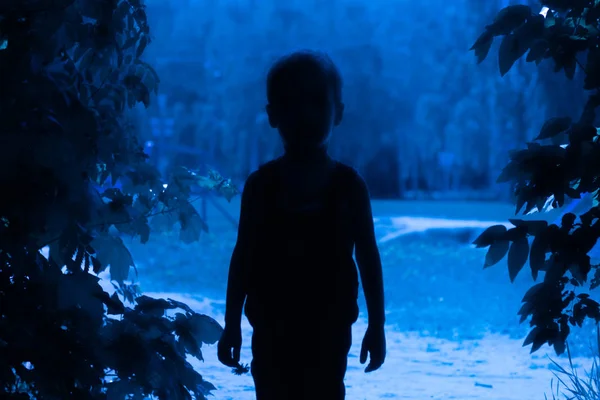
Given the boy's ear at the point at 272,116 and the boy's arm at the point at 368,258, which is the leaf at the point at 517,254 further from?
the boy's ear at the point at 272,116

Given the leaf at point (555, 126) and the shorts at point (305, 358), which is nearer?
the leaf at point (555, 126)

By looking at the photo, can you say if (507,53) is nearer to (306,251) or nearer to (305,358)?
(306,251)

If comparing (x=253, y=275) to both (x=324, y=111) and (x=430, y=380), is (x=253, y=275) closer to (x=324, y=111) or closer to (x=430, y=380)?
(x=324, y=111)

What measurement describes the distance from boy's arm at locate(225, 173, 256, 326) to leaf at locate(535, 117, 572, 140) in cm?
54

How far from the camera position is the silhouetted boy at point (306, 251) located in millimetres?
1303

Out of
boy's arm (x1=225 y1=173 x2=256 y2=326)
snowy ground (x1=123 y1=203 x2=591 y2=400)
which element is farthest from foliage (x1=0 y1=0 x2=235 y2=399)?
snowy ground (x1=123 y1=203 x2=591 y2=400)

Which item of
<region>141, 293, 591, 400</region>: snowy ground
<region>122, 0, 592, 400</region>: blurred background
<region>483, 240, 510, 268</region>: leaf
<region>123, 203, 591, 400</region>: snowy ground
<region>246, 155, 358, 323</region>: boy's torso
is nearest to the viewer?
<region>483, 240, 510, 268</region>: leaf

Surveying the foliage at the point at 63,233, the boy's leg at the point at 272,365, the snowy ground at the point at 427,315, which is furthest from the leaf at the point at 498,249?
the snowy ground at the point at 427,315

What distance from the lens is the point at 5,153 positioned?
40.0 inches

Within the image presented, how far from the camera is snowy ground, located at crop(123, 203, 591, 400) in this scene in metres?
3.29

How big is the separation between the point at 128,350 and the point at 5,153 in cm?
49

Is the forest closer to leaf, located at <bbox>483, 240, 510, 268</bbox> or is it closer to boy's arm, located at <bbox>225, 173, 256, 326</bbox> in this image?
leaf, located at <bbox>483, 240, 510, 268</bbox>

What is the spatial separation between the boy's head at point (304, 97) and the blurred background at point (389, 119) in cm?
440

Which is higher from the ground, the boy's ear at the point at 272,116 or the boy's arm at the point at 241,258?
the boy's ear at the point at 272,116
